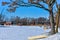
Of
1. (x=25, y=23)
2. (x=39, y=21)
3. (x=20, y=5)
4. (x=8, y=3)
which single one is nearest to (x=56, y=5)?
(x=20, y=5)

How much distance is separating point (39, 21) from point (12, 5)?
36.5 metres

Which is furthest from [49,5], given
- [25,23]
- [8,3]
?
[25,23]

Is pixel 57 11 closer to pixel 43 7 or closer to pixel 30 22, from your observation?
pixel 43 7

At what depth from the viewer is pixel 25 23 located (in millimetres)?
57625

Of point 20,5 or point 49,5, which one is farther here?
point 20,5

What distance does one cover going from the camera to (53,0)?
→ 52.5ft

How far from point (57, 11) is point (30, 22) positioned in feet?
122

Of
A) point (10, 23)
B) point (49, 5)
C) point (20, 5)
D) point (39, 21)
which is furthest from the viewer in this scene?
point (10, 23)

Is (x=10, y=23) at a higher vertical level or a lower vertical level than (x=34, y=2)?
lower

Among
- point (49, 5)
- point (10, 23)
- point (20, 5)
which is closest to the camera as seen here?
point (49, 5)

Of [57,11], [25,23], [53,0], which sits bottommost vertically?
[25,23]

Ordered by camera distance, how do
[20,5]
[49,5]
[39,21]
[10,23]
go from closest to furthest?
[49,5]
[20,5]
[39,21]
[10,23]

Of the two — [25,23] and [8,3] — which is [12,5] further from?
[25,23]

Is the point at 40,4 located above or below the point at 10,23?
above
